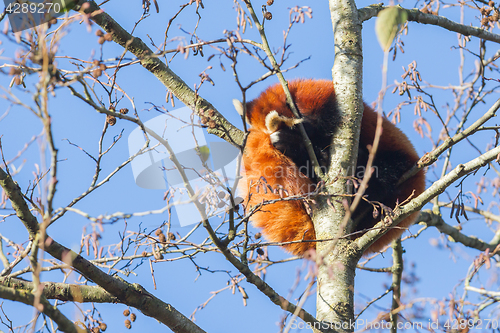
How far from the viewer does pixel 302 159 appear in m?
3.73

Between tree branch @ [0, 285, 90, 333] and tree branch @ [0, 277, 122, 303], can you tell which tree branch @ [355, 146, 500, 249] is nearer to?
tree branch @ [0, 277, 122, 303]

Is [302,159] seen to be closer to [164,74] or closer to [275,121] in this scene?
[275,121]

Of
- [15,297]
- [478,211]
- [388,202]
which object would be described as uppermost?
[478,211]

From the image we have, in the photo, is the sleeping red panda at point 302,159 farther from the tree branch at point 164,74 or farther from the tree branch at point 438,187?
the tree branch at point 438,187

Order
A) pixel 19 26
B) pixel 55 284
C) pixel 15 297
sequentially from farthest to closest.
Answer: pixel 55 284
pixel 19 26
pixel 15 297

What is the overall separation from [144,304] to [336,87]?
6.18ft

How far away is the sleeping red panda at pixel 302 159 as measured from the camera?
343cm

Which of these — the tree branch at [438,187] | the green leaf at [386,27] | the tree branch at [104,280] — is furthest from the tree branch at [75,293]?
the green leaf at [386,27]

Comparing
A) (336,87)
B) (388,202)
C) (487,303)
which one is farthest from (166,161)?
(487,303)

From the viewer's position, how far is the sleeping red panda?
3428 mm

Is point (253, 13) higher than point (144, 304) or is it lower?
higher

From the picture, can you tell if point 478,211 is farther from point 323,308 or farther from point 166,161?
point 166,161

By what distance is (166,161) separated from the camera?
2906 mm

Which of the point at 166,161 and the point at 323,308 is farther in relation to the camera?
the point at 166,161
